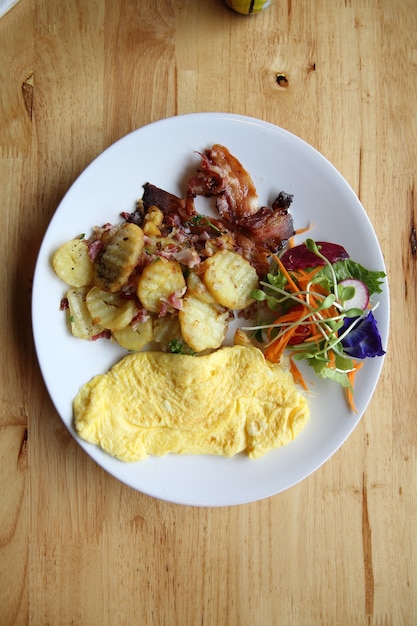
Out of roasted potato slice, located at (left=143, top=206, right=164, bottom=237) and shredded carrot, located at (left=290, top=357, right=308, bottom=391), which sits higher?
roasted potato slice, located at (left=143, top=206, right=164, bottom=237)

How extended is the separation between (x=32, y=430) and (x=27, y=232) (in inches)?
40.7

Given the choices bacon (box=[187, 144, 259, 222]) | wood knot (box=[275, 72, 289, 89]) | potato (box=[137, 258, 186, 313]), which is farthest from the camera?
wood knot (box=[275, 72, 289, 89])

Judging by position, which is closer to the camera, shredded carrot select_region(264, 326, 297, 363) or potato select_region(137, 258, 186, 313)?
potato select_region(137, 258, 186, 313)

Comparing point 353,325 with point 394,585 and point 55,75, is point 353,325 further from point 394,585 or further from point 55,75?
point 55,75

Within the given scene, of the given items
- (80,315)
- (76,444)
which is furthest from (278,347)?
(76,444)

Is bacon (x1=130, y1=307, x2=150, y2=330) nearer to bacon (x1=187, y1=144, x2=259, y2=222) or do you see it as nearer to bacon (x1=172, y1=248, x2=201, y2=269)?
bacon (x1=172, y1=248, x2=201, y2=269)

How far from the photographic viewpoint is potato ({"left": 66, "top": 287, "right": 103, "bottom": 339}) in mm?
2637

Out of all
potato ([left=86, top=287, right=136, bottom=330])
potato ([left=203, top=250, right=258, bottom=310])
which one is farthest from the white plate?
potato ([left=203, top=250, right=258, bottom=310])

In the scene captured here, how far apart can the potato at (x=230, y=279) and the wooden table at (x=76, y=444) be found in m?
0.88

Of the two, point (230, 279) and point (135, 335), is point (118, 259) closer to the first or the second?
point (135, 335)

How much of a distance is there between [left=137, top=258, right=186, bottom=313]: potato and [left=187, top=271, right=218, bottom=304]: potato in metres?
0.03

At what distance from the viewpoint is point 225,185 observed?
2.70 m

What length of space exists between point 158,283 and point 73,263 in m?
0.44

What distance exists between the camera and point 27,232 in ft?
9.41
